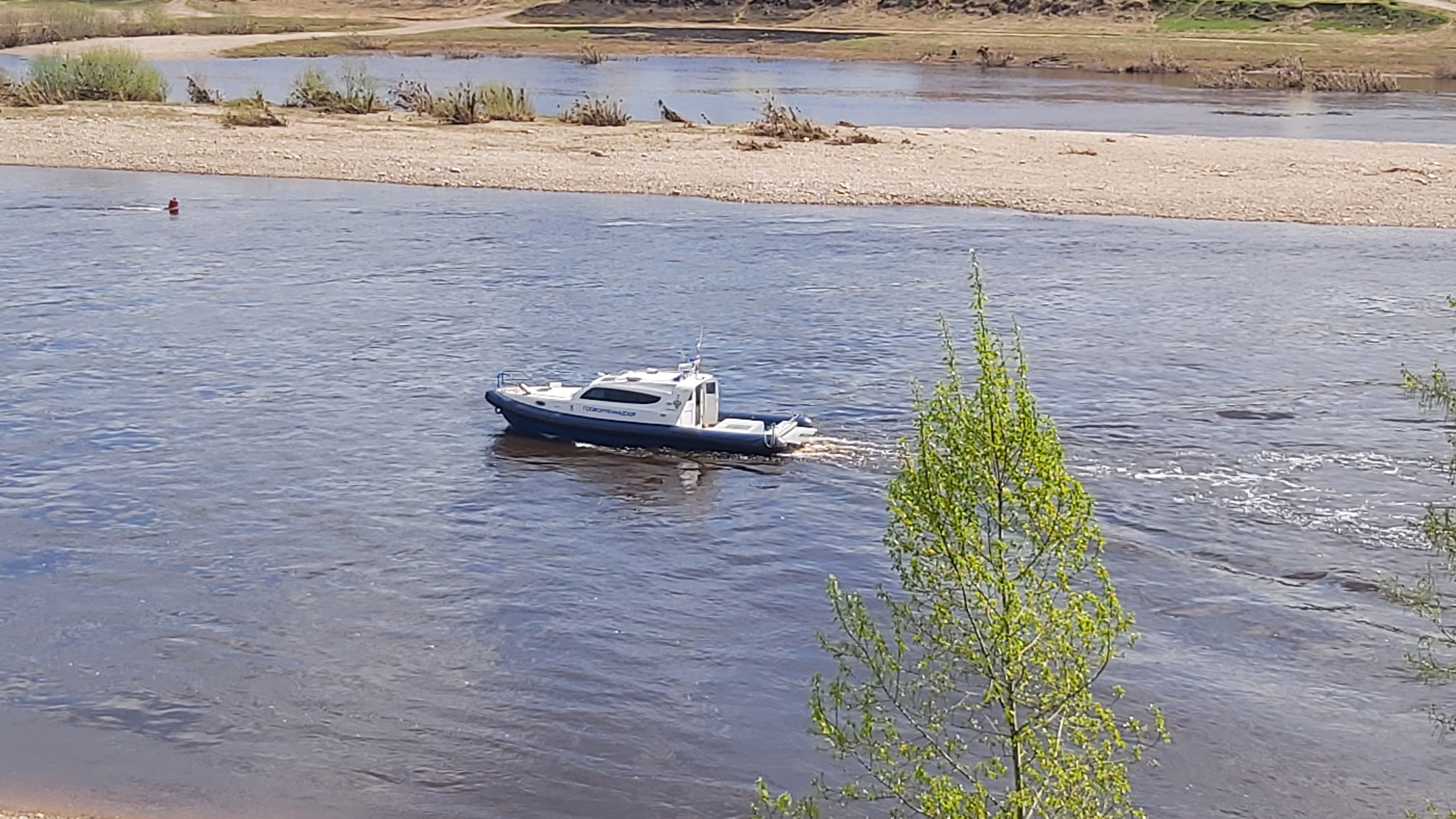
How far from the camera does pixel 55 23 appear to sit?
346 feet

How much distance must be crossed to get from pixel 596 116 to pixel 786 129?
676cm

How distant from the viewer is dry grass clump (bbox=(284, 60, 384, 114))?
64.1m

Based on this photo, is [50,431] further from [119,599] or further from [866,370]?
[866,370]

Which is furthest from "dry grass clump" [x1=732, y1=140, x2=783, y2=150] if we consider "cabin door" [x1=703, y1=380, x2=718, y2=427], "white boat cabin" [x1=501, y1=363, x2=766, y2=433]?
"cabin door" [x1=703, y1=380, x2=718, y2=427]

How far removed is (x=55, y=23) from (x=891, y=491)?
105068 mm

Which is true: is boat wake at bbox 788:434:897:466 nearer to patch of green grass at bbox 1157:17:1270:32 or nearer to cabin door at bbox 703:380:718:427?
cabin door at bbox 703:380:718:427

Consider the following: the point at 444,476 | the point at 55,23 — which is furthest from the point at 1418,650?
the point at 55,23

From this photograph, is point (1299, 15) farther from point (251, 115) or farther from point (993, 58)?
point (251, 115)

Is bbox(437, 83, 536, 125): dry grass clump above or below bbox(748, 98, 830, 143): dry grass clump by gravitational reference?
above

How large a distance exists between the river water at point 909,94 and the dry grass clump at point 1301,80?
1081 mm

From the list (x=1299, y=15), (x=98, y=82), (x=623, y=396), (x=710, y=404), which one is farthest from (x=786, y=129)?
(x=1299, y=15)

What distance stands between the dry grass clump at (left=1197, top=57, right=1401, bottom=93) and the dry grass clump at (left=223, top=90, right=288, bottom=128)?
4180cm

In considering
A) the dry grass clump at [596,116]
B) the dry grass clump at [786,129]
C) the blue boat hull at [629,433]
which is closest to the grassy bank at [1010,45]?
the dry grass clump at [786,129]

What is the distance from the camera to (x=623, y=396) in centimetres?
2748
